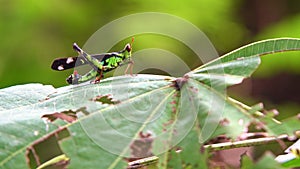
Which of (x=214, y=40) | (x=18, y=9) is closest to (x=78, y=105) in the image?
(x=18, y=9)

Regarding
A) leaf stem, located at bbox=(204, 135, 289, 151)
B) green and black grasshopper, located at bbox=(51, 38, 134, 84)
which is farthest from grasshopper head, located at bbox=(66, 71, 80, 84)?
leaf stem, located at bbox=(204, 135, 289, 151)

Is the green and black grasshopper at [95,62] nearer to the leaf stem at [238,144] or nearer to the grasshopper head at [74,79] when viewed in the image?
the grasshopper head at [74,79]

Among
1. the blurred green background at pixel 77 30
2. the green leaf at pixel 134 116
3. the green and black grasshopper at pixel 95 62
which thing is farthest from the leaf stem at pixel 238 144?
the blurred green background at pixel 77 30

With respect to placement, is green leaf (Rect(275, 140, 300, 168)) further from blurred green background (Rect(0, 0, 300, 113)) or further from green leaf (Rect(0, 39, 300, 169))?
blurred green background (Rect(0, 0, 300, 113))

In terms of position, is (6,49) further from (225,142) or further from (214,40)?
(225,142)

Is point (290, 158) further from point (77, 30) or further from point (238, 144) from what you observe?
point (77, 30)

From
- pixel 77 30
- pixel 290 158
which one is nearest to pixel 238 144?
pixel 290 158
